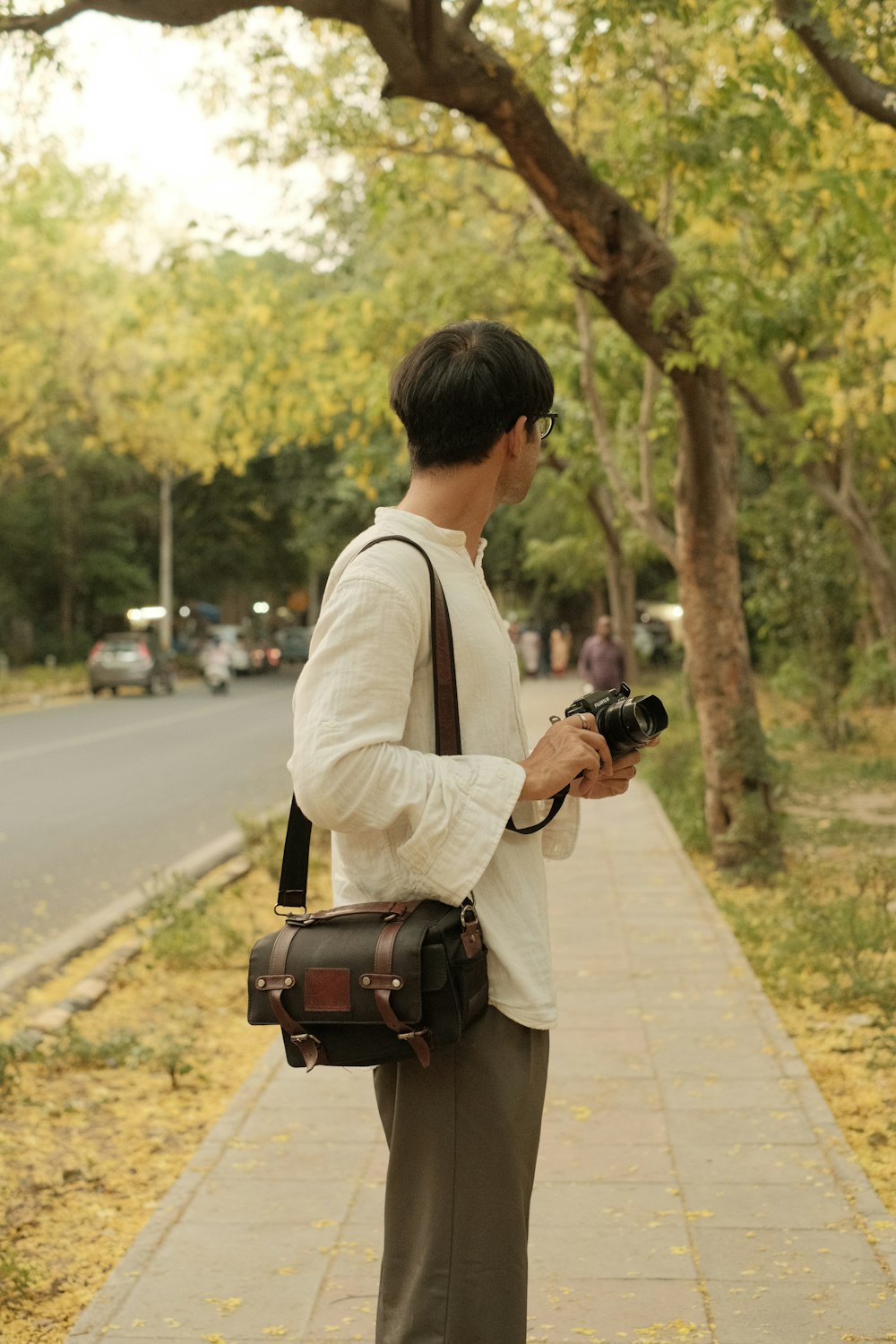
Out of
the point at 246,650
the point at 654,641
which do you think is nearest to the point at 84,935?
the point at 246,650

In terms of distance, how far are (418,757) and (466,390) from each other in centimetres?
55

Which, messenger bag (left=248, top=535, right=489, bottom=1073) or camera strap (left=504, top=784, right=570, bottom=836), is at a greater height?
camera strap (left=504, top=784, right=570, bottom=836)

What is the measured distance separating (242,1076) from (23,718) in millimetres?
22551

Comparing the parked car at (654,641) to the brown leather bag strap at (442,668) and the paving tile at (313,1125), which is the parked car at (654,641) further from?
the brown leather bag strap at (442,668)

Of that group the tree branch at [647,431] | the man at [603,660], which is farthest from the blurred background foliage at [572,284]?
the man at [603,660]

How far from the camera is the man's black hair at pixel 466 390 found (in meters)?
2.33

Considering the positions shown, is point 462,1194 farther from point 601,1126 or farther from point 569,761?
point 601,1126

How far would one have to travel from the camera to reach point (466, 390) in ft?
7.62

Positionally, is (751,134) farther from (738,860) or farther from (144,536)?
(144,536)

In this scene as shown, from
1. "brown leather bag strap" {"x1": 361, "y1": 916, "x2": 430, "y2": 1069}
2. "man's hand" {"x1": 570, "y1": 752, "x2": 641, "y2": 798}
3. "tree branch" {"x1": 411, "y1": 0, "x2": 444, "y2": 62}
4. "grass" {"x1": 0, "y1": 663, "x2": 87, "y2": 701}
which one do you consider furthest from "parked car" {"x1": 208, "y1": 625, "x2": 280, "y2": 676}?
"brown leather bag strap" {"x1": 361, "y1": 916, "x2": 430, "y2": 1069}

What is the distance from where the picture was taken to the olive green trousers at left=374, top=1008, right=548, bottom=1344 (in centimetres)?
233

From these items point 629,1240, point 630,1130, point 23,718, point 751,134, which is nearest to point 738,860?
point 751,134

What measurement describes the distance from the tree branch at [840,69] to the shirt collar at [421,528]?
4.96 m

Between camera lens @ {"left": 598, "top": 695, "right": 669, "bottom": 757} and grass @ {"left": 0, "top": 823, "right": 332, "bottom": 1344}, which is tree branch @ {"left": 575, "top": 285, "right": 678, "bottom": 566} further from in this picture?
camera lens @ {"left": 598, "top": 695, "right": 669, "bottom": 757}
